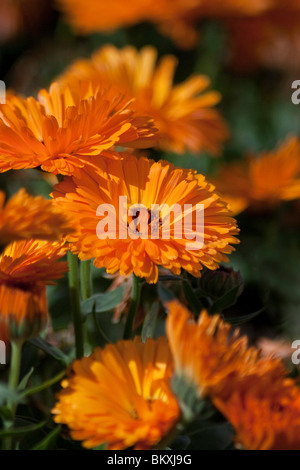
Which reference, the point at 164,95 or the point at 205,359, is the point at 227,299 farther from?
A: the point at 164,95

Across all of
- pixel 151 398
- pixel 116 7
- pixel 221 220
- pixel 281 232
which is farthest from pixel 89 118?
pixel 116 7

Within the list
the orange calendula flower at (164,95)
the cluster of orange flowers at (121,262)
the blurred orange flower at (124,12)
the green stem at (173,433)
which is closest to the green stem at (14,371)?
the cluster of orange flowers at (121,262)

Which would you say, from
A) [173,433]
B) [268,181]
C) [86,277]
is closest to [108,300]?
[86,277]

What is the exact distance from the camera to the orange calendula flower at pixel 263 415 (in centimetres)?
60

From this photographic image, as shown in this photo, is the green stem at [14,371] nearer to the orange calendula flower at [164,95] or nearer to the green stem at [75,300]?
the green stem at [75,300]

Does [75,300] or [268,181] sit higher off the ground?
[268,181]

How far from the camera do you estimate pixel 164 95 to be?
5.17ft

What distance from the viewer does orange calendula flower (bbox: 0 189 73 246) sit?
606 millimetres

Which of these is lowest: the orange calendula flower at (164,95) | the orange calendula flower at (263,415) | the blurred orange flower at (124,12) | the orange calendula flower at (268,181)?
the orange calendula flower at (263,415)

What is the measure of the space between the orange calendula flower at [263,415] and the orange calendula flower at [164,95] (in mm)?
801

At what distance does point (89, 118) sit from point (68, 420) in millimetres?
290

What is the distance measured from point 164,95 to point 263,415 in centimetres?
107
